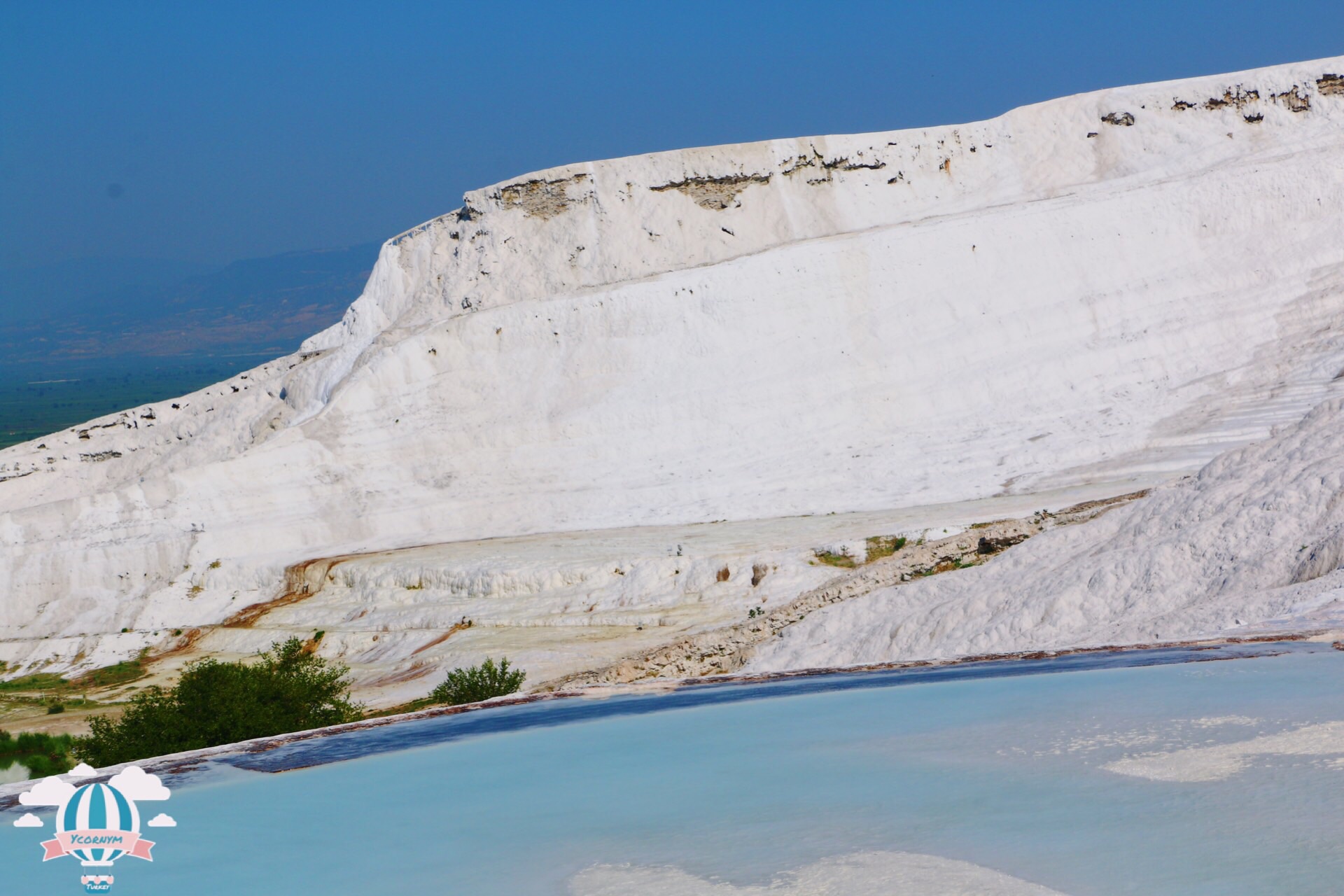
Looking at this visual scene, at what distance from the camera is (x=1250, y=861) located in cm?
594

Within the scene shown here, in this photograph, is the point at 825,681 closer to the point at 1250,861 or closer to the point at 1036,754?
the point at 1036,754

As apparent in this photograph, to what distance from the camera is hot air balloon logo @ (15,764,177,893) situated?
7.07 m

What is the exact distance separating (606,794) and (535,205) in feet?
106

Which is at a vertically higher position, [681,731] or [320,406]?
[320,406]

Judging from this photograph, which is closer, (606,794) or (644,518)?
(606,794)

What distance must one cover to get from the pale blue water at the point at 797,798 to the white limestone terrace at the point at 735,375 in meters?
15.0

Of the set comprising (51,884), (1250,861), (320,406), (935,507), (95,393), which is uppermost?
(95,393)

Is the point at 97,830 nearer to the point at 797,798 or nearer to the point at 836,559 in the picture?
the point at 797,798

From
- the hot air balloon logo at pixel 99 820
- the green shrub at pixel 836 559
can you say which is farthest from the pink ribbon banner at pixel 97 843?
the green shrub at pixel 836 559

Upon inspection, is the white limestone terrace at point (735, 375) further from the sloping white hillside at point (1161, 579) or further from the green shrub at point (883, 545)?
the sloping white hillside at point (1161, 579)

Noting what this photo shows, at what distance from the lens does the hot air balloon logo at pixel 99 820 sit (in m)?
7.07

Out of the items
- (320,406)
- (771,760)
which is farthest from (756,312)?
(771,760)

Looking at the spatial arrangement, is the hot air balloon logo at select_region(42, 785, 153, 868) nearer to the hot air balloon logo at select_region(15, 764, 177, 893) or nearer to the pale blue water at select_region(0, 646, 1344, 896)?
the hot air balloon logo at select_region(15, 764, 177, 893)

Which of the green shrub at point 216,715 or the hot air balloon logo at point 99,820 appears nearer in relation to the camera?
the hot air balloon logo at point 99,820
